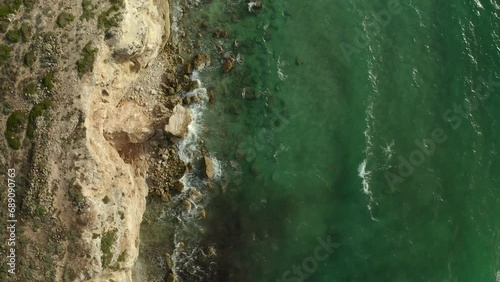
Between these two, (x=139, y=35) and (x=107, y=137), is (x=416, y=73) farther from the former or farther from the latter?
(x=107, y=137)

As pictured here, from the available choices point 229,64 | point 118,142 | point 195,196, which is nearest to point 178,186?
point 195,196

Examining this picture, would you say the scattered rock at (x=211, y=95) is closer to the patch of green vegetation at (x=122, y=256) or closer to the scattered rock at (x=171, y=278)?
the patch of green vegetation at (x=122, y=256)

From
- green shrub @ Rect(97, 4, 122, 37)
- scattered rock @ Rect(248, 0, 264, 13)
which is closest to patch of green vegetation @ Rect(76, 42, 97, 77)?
green shrub @ Rect(97, 4, 122, 37)

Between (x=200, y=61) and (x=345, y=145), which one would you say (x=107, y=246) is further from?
(x=345, y=145)

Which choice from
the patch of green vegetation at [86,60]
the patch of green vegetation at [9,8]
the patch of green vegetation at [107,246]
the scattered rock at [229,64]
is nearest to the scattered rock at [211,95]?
the scattered rock at [229,64]

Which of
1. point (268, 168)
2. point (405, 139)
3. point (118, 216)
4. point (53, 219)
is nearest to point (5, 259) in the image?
point (53, 219)

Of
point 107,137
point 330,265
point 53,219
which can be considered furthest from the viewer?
point 330,265
